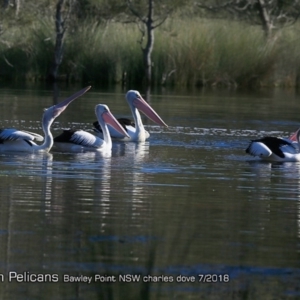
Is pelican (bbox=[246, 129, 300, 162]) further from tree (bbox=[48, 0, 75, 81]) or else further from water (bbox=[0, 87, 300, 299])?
tree (bbox=[48, 0, 75, 81])

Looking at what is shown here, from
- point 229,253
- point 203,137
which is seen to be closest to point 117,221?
point 229,253

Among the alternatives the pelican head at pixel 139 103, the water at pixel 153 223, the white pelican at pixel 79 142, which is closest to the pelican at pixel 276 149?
the water at pixel 153 223

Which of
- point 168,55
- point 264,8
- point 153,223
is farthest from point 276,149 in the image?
point 264,8

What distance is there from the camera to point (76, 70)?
32406mm

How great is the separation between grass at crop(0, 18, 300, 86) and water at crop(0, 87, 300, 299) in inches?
617

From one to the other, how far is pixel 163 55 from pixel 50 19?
4934 millimetres

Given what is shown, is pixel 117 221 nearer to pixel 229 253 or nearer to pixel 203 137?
pixel 229 253

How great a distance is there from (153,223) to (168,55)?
23.8 m

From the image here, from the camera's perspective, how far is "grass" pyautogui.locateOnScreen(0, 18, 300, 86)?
3155 centimetres

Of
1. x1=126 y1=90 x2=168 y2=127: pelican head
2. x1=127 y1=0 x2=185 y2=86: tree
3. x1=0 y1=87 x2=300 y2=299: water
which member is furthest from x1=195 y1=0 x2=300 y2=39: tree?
x1=0 y1=87 x2=300 y2=299: water

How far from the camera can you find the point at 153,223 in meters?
8.22

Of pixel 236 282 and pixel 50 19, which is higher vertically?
pixel 50 19

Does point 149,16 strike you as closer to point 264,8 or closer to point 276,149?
point 264,8

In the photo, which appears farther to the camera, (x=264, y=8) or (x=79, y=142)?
(x=264, y=8)
